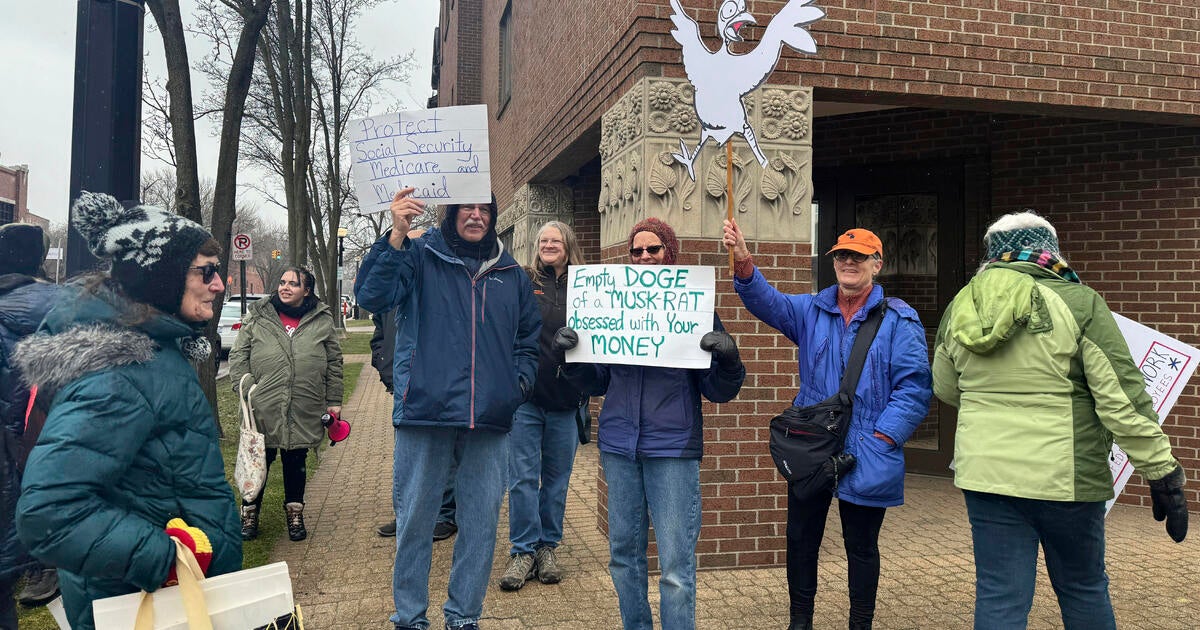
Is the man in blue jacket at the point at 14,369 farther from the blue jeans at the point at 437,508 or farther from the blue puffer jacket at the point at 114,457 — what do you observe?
the blue jeans at the point at 437,508

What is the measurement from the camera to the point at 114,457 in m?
1.83

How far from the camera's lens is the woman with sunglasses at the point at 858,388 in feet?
11.0

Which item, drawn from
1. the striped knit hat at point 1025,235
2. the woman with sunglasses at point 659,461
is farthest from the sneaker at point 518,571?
the striped knit hat at point 1025,235

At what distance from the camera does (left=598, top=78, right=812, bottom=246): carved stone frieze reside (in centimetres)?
491

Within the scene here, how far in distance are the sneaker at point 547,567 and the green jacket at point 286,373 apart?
5.84ft

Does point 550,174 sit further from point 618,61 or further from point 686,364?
point 686,364

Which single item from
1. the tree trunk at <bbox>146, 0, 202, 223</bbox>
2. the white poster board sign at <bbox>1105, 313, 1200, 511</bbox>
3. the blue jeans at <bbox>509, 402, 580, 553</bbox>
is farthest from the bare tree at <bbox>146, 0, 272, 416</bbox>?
the white poster board sign at <bbox>1105, 313, 1200, 511</bbox>

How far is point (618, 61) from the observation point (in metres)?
5.44

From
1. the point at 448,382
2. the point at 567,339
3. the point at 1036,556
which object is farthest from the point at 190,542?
the point at 1036,556

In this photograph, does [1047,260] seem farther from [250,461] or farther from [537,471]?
[250,461]

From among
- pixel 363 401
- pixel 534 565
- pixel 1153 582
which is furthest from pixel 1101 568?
pixel 363 401

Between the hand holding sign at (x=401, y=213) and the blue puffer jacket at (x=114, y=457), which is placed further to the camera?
the hand holding sign at (x=401, y=213)

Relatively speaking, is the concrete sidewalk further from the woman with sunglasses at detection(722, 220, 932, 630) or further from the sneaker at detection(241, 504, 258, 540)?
the woman with sunglasses at detection(722, 220, 932, 630)

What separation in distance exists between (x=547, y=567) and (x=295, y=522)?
2.00 metres
